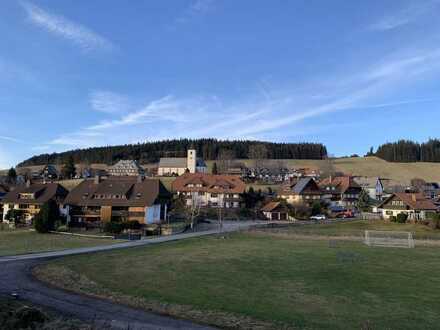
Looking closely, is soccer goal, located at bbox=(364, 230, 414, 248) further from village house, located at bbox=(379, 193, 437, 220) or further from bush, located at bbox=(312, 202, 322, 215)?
bush, located at bbox=(312, 202, 322, 215)

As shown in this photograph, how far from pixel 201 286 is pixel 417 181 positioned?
13835cm

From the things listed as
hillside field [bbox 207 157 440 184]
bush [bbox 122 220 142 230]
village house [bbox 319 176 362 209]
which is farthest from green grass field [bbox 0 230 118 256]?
hillside field [bbox 207 157 440 184]

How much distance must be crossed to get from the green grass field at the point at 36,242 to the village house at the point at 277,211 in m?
42.8

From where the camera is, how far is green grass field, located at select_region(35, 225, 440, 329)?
1925 cm

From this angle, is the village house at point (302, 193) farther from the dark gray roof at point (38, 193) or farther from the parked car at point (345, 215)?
the dark gray roof at point (38, 193)

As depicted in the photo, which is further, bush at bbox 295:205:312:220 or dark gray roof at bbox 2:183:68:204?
bush at bbox 295:205:312:220

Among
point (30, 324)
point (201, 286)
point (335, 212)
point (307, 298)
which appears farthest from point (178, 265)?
point (335, 212)

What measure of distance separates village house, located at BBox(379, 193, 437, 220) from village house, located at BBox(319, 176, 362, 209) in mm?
26854

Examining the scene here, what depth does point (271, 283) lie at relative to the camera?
2625 cm

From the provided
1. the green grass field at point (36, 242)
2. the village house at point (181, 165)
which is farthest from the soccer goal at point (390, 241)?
the village house at point (181, 165)

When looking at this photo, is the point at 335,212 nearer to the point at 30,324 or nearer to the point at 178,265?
the point at 178,265

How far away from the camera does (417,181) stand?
14375 centimetres

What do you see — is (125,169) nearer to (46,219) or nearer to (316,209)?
(316,209)

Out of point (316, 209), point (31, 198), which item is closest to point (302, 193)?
point (316, 209)
